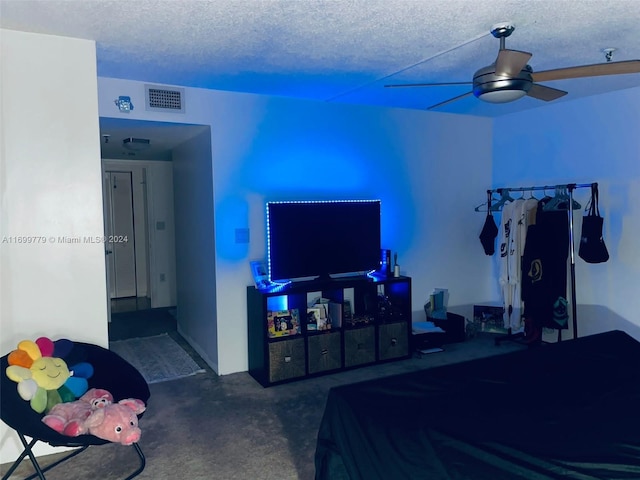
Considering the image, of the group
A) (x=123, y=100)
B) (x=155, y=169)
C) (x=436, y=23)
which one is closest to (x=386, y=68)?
(x=436, y=23)

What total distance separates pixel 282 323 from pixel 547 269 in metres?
2.46

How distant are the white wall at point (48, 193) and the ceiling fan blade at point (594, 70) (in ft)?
8.11

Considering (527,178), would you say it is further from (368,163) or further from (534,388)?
(534,388)

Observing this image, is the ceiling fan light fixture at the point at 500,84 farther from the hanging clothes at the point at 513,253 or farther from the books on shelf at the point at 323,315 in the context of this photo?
the hanging clothes at the point at 513,253

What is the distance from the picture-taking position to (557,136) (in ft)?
15.3

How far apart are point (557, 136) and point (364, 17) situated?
3.03 meters

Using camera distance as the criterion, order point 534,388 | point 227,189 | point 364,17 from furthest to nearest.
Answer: point 227,189, point 364,17, point 534,388

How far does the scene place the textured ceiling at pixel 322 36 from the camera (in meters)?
2.32

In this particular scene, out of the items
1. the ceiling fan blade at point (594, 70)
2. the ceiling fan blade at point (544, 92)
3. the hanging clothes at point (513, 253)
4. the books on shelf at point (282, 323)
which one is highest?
the ceiling fan blade at point (594, 70)

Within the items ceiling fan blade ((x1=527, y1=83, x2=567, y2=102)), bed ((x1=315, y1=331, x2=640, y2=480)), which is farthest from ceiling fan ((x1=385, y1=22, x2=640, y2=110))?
bed ((x1=315, y1=331, x2=640, y2=480))

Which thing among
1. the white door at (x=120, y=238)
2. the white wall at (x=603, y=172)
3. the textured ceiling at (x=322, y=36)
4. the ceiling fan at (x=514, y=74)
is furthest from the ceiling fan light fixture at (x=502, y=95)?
the white door at (x=120, y=238)

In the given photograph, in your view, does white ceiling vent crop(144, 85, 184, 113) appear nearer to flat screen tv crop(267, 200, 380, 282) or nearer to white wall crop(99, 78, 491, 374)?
white wall crop(99, 78, 491, 374)

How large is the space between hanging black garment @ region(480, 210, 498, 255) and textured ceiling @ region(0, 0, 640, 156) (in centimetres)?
163

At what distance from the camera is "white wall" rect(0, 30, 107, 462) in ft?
8.71
